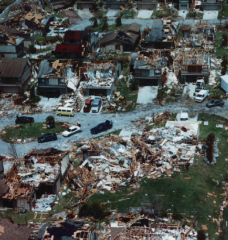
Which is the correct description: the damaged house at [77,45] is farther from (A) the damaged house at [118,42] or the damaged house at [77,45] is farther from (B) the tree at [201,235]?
(B) the tree at [201,235]

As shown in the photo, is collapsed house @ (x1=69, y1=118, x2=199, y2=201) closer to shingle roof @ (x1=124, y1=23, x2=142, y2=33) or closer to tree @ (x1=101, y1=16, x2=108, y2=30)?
shingle roof @ (x1=124, y1=23, x2=142, y2=33)

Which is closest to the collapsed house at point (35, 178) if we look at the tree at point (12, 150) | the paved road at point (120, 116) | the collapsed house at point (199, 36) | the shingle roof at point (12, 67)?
the tree at point (12, 150)

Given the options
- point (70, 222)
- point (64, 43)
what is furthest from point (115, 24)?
point (70, 222)

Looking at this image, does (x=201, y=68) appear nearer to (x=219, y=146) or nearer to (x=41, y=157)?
(x=219, y=146)

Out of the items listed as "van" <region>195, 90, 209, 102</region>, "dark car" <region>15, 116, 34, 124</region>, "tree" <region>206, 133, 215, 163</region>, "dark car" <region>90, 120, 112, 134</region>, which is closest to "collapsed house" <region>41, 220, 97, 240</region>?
"tree" <region>206, 133, 215, 163</region>

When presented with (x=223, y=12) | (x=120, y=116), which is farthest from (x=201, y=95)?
(x=223, y=12)

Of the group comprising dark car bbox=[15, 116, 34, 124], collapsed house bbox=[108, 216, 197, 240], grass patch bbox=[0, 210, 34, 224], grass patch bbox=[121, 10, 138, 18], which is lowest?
dark car bbox=[15, 116, 34, 124]

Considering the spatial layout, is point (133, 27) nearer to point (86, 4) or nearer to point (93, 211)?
point (86, 4)
